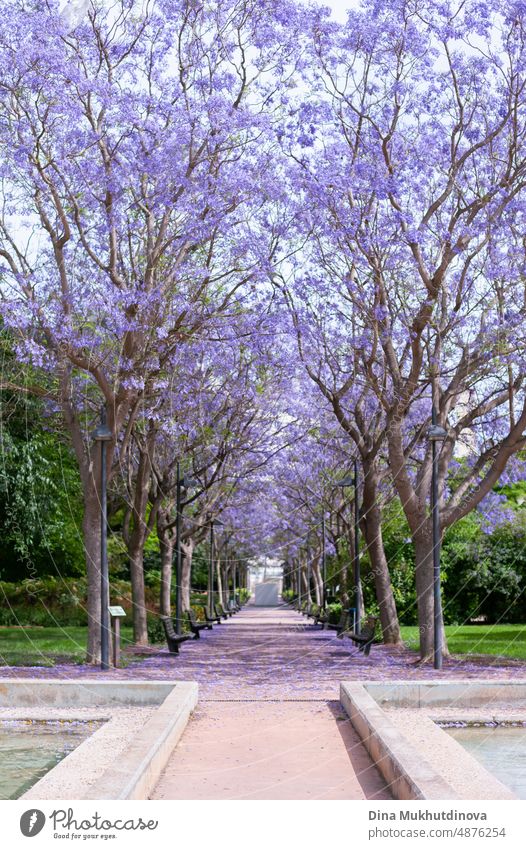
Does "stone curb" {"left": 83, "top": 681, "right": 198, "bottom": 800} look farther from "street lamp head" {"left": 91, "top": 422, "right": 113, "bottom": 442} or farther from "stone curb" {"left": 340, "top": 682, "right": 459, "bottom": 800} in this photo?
"street lamp head" {"left": 91, "top": 422, "right": 113, "bottom": 442}

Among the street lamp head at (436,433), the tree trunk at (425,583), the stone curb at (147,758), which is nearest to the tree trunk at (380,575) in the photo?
the tree trunk at (425,583)

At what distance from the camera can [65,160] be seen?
17.0 metres

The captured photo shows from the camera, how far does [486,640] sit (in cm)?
2555

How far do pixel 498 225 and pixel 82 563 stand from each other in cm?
1835

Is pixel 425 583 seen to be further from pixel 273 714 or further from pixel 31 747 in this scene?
pixel 31 747

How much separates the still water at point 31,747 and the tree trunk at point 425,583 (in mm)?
8431

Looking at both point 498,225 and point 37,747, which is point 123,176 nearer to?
point 498,225

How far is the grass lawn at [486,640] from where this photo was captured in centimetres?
2203

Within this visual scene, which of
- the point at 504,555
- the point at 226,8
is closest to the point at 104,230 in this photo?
the point at 226,8

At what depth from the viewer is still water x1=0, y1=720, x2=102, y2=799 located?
8.98 metres

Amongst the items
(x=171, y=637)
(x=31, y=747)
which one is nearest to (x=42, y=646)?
(x=171, y=637)

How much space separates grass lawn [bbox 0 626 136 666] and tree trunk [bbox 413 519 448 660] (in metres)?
5.68
